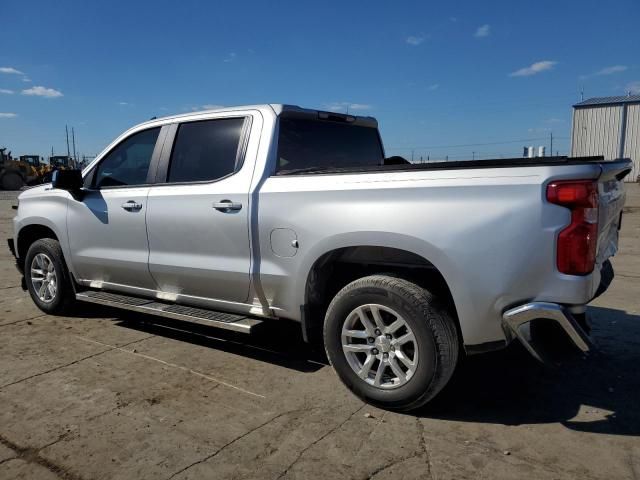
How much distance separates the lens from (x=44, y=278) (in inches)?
219

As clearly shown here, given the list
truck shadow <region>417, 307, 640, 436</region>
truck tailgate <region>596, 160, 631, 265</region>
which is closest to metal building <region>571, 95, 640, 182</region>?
truck shadow <region>417, 307, 640, 436</region>

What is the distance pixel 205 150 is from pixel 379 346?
7.01 ft

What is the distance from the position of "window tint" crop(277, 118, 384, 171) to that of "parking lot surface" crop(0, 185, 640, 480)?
1.31 metres

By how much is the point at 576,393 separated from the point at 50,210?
4.96m

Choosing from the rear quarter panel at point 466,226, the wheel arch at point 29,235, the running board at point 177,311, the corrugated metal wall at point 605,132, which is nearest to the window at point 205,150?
the rear quarter panel at point 466,226

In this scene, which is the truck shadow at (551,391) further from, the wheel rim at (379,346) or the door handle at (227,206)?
the door handle at (227,206)

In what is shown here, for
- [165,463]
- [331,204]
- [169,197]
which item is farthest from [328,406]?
[169,197]

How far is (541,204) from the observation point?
2.64 m

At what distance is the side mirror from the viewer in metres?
4.79

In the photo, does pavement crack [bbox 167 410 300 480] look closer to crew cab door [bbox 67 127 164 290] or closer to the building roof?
crew cab door [bbox 67 127 164 290]

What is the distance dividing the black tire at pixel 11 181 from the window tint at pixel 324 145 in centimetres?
3521

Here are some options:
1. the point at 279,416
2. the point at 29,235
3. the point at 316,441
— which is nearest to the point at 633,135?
the point at 29,235

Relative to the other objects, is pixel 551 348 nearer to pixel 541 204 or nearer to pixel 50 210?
pixel 541 204

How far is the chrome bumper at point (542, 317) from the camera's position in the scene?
265cm
